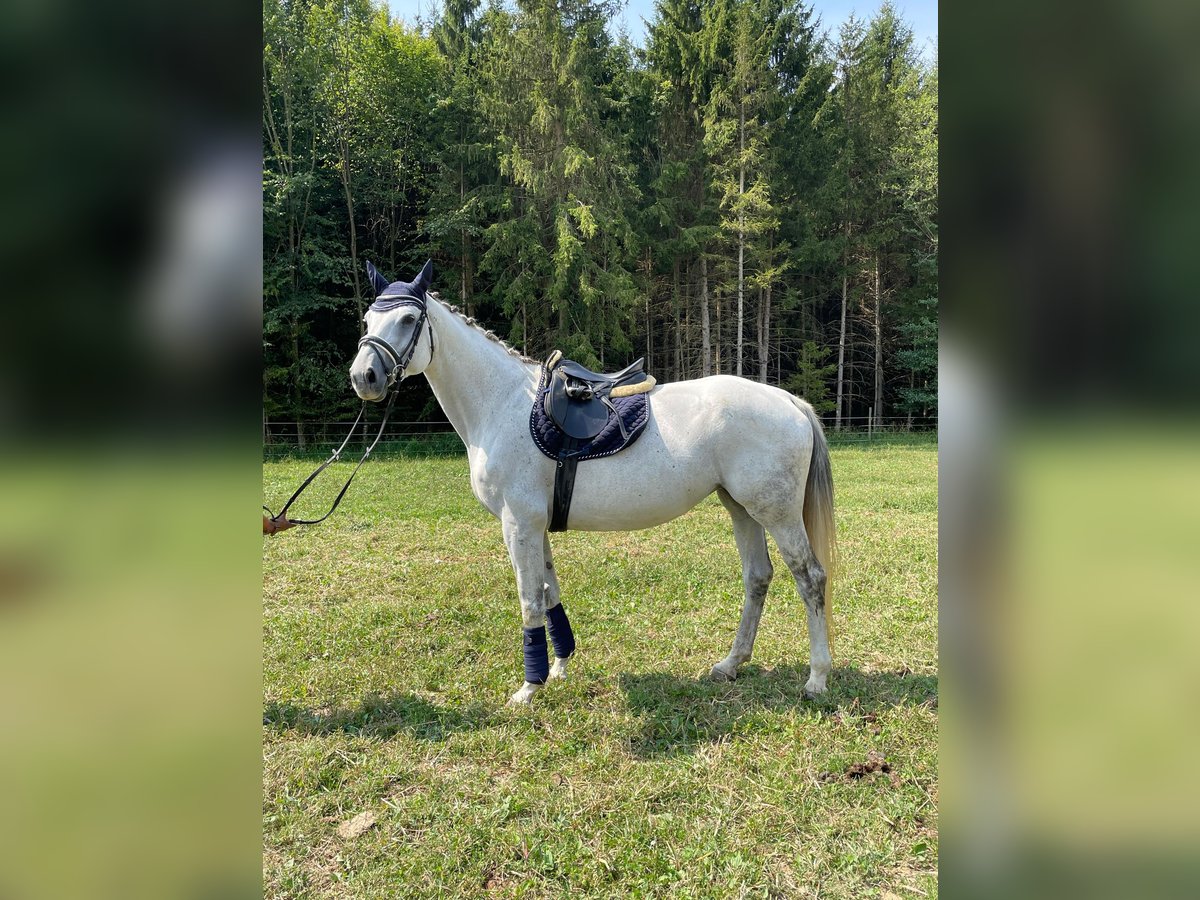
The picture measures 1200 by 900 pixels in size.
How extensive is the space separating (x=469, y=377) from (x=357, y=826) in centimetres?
213

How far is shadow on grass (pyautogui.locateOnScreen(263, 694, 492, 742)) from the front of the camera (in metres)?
3.07

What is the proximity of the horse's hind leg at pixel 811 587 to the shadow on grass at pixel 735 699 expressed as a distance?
0.11m

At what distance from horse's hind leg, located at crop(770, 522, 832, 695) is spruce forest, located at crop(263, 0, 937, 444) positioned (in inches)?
510

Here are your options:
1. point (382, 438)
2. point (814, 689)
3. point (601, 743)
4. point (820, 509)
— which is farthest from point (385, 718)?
point (382, 438)

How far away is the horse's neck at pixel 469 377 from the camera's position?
334 cm

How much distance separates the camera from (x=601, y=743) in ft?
9.53

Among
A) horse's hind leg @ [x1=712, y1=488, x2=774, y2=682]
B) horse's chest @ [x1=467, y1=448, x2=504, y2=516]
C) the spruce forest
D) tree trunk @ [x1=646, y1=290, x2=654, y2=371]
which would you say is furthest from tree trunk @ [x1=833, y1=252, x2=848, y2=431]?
horse's chest @ [x1=467, y1=448, x2=504, y2=516]

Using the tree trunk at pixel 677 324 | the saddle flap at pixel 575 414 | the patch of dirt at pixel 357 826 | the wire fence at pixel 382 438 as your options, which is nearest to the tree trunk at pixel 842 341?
the wire fence at pixel 382 438

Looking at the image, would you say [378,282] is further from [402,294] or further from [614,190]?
[614,190]

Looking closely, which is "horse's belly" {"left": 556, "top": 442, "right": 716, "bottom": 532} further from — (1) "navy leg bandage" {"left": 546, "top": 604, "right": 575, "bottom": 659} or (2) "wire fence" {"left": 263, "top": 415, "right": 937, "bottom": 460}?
(2) "wire fence" {"left": 263, "top": 415, "right": 937, "bottom": 460}

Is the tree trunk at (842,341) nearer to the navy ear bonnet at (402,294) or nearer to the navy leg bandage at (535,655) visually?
the navy leg bandage at (535,655)
